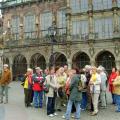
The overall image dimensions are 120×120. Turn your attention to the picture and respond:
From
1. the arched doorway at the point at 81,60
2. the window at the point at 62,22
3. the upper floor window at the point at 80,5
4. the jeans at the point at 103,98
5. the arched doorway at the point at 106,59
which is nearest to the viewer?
the jeans at the point at 103,98

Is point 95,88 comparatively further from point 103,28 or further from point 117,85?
point 103,28

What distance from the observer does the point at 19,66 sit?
43.9 m

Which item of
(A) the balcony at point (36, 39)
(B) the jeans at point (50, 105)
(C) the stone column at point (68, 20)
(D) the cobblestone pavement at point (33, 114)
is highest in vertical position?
(C) the stone column at point (68, 20)

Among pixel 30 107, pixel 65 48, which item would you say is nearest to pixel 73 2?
pixel 65 48

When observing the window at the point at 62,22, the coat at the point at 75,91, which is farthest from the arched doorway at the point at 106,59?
the coat at the point at 75,91

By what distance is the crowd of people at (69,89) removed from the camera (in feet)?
38.2

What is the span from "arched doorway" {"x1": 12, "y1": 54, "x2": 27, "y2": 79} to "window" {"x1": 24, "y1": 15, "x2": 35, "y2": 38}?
3129 mm

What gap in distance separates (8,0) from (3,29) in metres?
3.94

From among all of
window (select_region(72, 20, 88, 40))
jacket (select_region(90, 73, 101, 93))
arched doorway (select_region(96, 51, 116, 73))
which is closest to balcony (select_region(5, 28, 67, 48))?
window (select_region(72, 20, 88, 40))

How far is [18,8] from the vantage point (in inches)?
1742

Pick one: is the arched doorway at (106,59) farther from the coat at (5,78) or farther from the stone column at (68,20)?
the coat at (5,78)

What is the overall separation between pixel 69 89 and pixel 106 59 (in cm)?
2567

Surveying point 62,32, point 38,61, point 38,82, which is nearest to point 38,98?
point 38,82

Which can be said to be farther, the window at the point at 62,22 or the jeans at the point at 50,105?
the window at the point at 62,22
